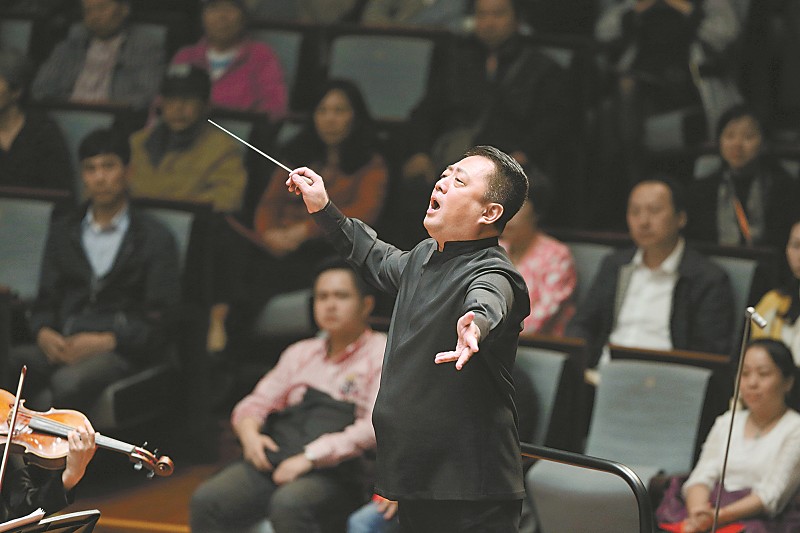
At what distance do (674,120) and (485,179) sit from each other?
2.51 meters

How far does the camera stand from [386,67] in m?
4.46

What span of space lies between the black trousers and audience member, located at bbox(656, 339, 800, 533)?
3.46ft

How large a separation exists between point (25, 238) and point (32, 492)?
173cm

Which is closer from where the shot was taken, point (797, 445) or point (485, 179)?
point (485, 179)

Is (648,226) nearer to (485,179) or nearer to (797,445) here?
(797,445)

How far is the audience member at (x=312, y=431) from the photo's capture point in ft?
9.59

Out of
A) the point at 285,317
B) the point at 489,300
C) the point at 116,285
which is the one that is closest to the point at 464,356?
Answer: the point at 489,300

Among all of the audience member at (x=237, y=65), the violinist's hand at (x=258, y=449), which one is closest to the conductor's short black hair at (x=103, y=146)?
the audience member at (x=237, y=65)

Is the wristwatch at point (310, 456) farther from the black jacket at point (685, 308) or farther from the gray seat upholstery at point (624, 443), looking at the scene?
the black jacket at point (685, 308)

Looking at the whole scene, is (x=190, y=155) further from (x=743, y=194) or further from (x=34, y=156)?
(x=743, y=194)

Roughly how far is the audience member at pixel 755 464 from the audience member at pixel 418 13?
220 cm

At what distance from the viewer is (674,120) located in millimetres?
4199

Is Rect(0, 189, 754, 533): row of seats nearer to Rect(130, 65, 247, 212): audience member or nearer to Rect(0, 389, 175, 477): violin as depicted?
Rect(0, 389, 175, 477): violin

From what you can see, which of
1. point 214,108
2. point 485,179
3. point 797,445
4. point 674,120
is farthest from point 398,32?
point 485,179
